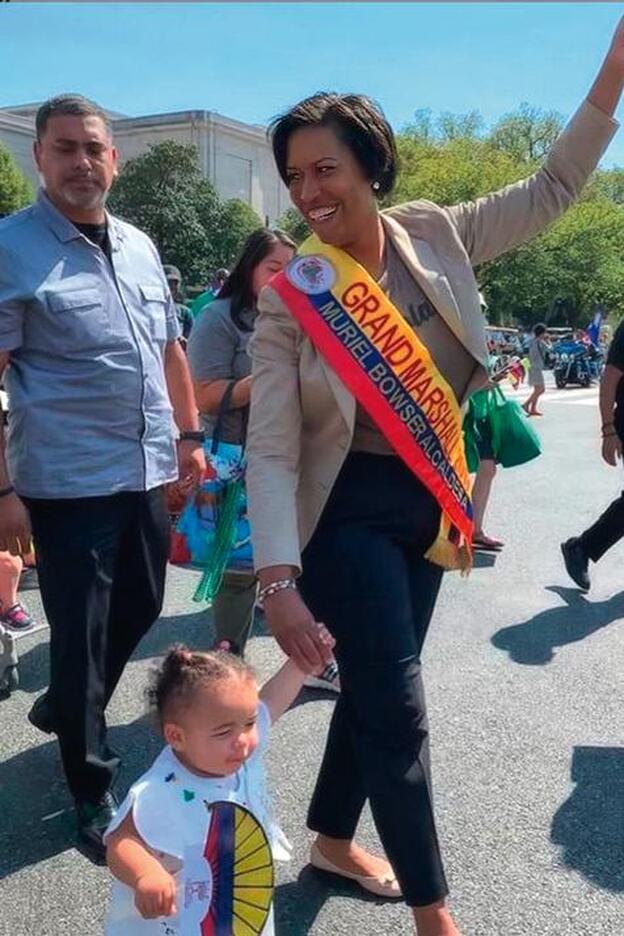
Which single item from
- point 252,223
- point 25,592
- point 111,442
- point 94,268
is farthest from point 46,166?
point 252,223

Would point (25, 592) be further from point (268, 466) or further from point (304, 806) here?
point (268, 466)

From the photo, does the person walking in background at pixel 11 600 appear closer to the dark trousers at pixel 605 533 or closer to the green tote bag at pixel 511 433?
the dark trousers at pixel 605 533

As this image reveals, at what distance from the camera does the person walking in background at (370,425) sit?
2027 millimetres

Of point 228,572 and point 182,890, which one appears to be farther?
point 228,572

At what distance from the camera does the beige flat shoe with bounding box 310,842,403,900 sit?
99.8 inches

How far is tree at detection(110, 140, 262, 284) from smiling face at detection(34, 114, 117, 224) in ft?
128

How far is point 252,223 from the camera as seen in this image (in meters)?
45.4

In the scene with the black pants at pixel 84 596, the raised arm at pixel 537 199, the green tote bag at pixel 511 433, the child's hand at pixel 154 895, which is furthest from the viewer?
the green tote bag at pixel 511 433

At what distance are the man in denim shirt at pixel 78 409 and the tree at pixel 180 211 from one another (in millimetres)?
38990

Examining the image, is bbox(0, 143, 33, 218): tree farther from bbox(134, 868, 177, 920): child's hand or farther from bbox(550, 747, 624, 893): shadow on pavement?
bbox(134, 868, 177, 920): child's hand

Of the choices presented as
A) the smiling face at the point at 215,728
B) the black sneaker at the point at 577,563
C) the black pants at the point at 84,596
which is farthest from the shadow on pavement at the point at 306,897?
the black sneaker at the point at 577,563

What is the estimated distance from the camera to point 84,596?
272cm

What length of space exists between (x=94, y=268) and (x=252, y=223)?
44097 mm

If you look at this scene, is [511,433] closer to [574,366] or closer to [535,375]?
[535,375]
